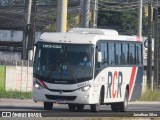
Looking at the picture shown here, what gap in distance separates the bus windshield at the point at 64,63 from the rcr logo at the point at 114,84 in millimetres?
1966

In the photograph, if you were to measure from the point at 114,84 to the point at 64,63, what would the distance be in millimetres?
3228

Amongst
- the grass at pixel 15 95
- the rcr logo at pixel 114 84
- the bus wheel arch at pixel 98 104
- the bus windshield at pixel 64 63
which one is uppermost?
the bus windshield at pixel 64 63

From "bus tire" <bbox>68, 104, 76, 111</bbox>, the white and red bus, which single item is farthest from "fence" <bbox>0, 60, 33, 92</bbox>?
the white and red bus

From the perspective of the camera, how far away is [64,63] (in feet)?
87.9

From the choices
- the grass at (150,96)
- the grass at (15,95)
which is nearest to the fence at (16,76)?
the grass at (15,95)

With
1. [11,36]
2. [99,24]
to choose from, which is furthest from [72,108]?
[99,24]

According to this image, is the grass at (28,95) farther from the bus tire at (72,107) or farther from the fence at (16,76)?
the bus tire at (72,107)

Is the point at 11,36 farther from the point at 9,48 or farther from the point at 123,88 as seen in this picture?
the point at 123,88

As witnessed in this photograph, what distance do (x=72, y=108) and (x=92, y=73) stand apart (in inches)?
111

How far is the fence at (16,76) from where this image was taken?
46.0 meters

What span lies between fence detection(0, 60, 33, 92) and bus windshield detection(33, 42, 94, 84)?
18283mm

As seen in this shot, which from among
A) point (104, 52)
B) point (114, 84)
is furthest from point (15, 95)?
point (104, 52)

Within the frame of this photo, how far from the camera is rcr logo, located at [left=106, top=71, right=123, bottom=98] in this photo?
94.0 feet

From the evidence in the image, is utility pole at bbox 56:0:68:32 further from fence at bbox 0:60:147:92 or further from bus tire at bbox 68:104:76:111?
fence at bbox 0:60:147:92
